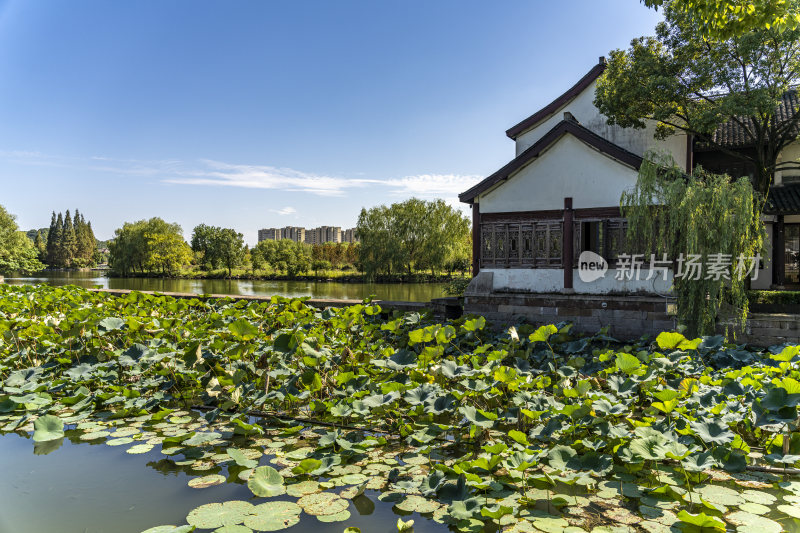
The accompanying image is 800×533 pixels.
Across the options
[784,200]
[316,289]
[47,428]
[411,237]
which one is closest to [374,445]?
[47,428]

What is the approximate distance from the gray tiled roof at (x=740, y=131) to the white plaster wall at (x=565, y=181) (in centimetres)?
381

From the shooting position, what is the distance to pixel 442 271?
116 ft

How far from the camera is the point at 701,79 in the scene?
31.2ft

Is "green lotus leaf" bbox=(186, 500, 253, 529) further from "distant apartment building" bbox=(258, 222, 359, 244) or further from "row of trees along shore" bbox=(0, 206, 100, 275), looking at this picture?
"distant apartment building" bbox=(258, 222, 359, 244)

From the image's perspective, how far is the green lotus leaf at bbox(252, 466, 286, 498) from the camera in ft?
8.61

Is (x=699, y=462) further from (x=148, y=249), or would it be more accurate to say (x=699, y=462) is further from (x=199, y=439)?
(x=148, y=249)

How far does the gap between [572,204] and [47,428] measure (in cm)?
949

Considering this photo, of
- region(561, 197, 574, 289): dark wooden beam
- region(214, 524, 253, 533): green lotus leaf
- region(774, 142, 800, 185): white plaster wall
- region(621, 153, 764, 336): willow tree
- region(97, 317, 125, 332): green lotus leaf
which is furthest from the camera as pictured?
region(774, 142, 800, 185): white plaster wall

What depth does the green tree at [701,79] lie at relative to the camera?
29.8 feet

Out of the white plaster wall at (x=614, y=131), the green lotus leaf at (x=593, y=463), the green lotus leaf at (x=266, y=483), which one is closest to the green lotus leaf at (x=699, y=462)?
the green lotus leaf at (x=593, y=463)

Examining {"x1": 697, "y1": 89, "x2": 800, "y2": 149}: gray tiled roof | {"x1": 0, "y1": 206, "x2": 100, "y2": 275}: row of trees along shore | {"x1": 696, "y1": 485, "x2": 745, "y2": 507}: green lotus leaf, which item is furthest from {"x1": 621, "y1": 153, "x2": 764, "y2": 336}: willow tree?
{"x1": 0, "y1": 206, "x2": 100, "y2": 275}: row of trees along shore

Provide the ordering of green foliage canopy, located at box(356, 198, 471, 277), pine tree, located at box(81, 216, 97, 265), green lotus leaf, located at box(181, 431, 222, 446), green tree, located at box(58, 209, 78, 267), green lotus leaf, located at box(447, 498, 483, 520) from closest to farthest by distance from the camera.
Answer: green lotus leaf, located at box(447, 498, 483, 520) → green lotus leaf, located at box(181, 431, 222, 446) → green foliage canopy, located at box(356, 198, 471, 277) → green tree, located at box(58, 209, 78, 267) → pine tree, located at box(81, 216, 97, 265)

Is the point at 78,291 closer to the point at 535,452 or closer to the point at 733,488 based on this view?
the point at 535,452

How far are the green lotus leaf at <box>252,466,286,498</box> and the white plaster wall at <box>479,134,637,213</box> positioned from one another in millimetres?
9043
